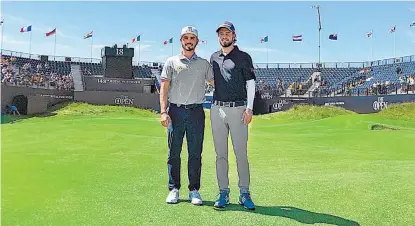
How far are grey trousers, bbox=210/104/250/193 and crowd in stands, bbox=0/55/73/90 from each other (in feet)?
117

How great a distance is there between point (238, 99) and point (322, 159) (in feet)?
18.2

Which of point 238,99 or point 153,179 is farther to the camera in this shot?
point 153,179

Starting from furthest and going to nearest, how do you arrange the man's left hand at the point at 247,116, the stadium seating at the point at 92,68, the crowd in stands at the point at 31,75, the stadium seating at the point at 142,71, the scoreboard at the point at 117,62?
the stadium seating at the point at 142,71 → the stadium seating at the point at 92,68 → the scoreboard at the point at 117,62 → the crowd in stands at the point at 31,75 → the man's left hand at the point at 247,116

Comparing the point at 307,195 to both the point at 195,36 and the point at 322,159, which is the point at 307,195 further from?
the point at 322,159

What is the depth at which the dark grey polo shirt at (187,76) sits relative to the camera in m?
5.81

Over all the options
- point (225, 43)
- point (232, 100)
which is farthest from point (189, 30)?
point (232, 100)

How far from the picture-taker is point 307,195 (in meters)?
6.17

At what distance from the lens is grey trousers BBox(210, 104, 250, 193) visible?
5.64m

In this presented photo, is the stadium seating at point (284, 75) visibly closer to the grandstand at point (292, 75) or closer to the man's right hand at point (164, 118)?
the grandstand at point (292, 75)

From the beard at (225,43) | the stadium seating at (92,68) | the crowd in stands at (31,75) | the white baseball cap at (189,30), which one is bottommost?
the beard at (225,43)

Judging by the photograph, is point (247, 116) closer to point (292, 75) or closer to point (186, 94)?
point (186, 94)

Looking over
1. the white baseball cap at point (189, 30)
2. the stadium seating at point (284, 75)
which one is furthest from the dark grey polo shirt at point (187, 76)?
the stadium seating at point (284, 75)

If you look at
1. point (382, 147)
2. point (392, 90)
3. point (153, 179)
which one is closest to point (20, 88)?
point (392, 90)

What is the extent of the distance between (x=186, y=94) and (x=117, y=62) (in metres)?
41.0
